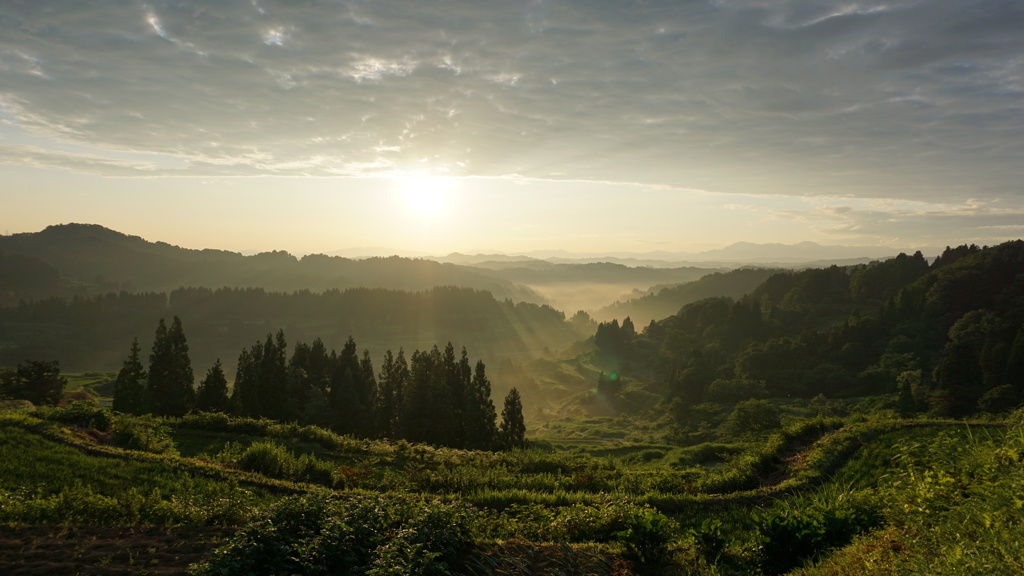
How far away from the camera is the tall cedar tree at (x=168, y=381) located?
4931 centimetres

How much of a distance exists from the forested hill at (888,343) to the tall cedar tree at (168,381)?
98.7 meters

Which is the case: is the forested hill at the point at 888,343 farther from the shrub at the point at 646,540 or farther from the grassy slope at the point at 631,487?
the shrub at the point at 646,540

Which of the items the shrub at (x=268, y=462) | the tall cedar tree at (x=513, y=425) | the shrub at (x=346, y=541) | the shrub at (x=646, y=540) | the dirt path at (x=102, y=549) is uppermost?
the shrub at (x=346, y=541)

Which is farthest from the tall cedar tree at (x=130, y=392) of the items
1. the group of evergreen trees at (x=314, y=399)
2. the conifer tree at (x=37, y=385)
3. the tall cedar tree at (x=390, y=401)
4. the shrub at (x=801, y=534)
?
the shrub at (x=801, y=534)

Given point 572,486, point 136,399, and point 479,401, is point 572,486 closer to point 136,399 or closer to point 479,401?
point 479,401

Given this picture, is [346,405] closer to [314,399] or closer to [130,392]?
[314,399]

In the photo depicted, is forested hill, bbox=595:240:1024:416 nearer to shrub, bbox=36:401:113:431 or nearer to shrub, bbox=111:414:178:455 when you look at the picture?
shrub, bbox=111:414:178:455

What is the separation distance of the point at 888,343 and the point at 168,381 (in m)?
145

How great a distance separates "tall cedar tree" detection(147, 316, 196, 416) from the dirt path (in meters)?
46.1

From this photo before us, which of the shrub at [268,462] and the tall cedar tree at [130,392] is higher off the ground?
the shrub at [268,462]

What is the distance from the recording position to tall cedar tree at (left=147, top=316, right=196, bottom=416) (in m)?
49.3

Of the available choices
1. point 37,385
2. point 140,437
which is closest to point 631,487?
point 140,437

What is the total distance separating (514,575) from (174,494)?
33.0ft

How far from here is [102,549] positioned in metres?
9.23
